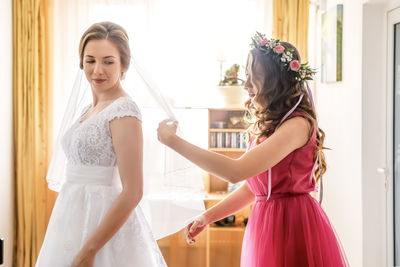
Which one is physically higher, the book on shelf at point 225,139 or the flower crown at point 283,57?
the flower crown at point 283,57

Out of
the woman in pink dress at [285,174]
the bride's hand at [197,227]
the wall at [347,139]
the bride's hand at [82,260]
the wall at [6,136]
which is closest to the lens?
the bride's hand at [82,260]

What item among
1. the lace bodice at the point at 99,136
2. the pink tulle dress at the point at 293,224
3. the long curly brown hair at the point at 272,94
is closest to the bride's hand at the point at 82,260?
the lace bodice at the point at 99,136

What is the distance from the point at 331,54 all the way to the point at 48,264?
2.54 metres

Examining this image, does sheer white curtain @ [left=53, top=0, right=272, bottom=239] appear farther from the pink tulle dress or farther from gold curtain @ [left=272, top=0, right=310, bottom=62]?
the pink tulle dress

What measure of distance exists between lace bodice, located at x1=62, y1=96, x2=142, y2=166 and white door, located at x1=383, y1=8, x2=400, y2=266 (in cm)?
178

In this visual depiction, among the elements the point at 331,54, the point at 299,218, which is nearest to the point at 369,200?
the point at 331,54

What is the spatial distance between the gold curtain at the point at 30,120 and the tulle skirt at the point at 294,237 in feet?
8.77

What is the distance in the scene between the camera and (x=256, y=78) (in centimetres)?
185

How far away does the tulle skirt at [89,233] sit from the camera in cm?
151

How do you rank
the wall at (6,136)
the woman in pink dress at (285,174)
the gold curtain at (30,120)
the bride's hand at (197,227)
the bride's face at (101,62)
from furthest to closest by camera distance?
the gold curtain at (30,120) < the wall at (6,136) < the bride's hand at (197,227) < the woman in pink dress at (285,174) < the bride's face at (101,62)

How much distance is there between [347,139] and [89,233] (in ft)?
6.96

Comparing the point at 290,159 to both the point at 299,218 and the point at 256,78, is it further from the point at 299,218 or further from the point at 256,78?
the point at 256,78

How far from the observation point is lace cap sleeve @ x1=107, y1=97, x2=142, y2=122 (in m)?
1.50

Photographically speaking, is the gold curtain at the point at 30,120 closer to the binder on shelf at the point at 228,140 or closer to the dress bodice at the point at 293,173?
the binder on shelf at the point at 228,140
